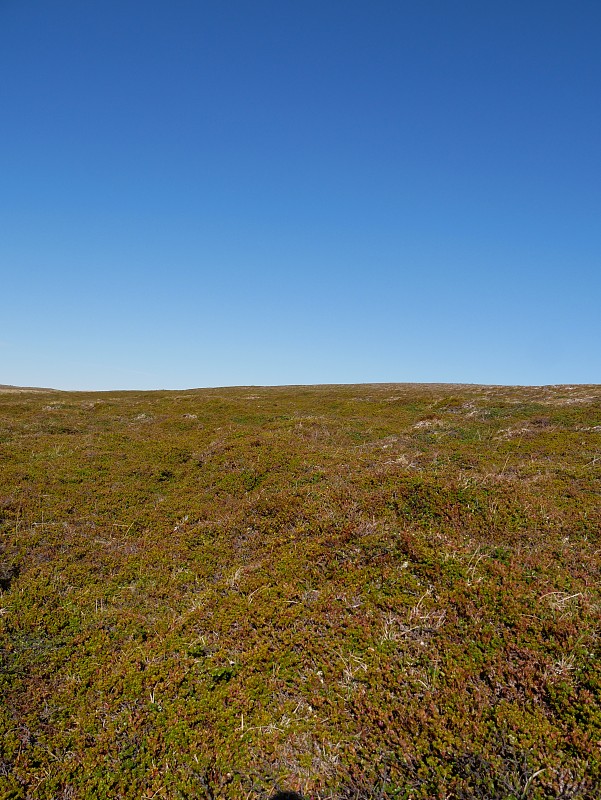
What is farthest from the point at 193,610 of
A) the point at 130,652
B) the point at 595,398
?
the point at 595,398

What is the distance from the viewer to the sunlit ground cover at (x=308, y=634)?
20.0 feet

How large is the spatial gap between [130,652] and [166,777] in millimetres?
2853

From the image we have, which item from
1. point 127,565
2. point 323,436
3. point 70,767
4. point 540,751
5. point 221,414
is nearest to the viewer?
point 540,751

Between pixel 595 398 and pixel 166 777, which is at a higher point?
pixel 595 398

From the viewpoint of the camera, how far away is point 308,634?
8391mm

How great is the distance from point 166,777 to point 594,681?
6960 millimetres

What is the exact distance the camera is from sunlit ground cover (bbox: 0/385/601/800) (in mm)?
6090

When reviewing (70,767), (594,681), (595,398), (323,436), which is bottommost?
(70,767)

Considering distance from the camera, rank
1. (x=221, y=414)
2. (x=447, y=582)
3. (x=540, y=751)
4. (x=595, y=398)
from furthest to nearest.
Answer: (x=221, y=414), (x=595, y=398), (x=447, y=582), (x=540, y=751)

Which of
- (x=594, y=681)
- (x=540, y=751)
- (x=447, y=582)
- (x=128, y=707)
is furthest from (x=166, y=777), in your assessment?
(x=594, y=681)

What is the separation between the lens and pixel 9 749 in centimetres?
661

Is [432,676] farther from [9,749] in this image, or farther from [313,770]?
[9,749]

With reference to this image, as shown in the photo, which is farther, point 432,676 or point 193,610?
point 193,610

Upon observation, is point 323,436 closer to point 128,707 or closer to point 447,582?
point 447,582
